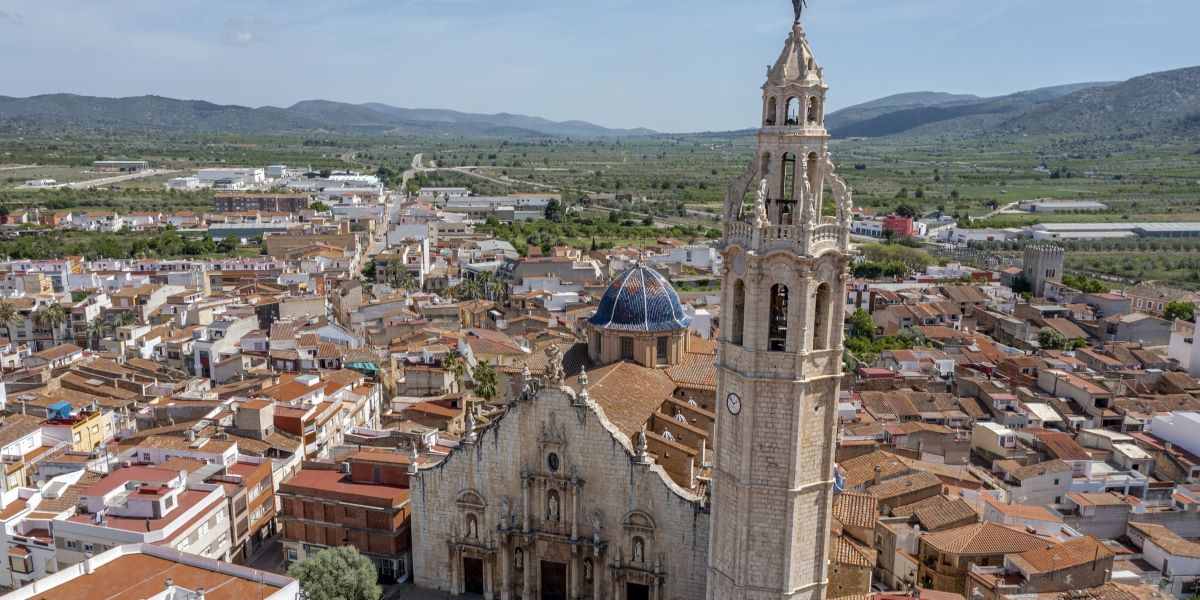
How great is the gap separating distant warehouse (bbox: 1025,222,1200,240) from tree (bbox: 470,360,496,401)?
114169mm

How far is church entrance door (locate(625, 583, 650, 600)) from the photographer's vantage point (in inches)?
1139

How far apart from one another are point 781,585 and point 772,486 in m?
2.66

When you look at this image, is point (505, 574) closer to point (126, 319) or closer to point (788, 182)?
point (788, 182)

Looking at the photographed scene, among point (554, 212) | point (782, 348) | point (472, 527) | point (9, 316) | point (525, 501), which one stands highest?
point (782, 348)

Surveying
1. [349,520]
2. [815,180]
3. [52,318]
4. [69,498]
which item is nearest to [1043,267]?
[815,180]

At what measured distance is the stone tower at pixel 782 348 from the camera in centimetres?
2081

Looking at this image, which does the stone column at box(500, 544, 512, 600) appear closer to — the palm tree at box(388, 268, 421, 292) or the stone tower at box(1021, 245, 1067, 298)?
the palm tree at box(388, 268, 421, 292)

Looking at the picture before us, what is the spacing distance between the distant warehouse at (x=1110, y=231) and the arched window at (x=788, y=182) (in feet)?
426

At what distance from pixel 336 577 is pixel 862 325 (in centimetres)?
5224

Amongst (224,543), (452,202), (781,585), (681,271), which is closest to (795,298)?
(781,585)

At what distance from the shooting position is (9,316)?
62531mm

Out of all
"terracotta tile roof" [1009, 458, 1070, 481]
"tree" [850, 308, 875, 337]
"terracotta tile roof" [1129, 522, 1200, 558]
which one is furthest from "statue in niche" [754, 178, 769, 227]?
"tree" [850, 308, 875, 337]

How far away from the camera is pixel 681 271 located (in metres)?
101

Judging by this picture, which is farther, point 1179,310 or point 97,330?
point 1179,310
